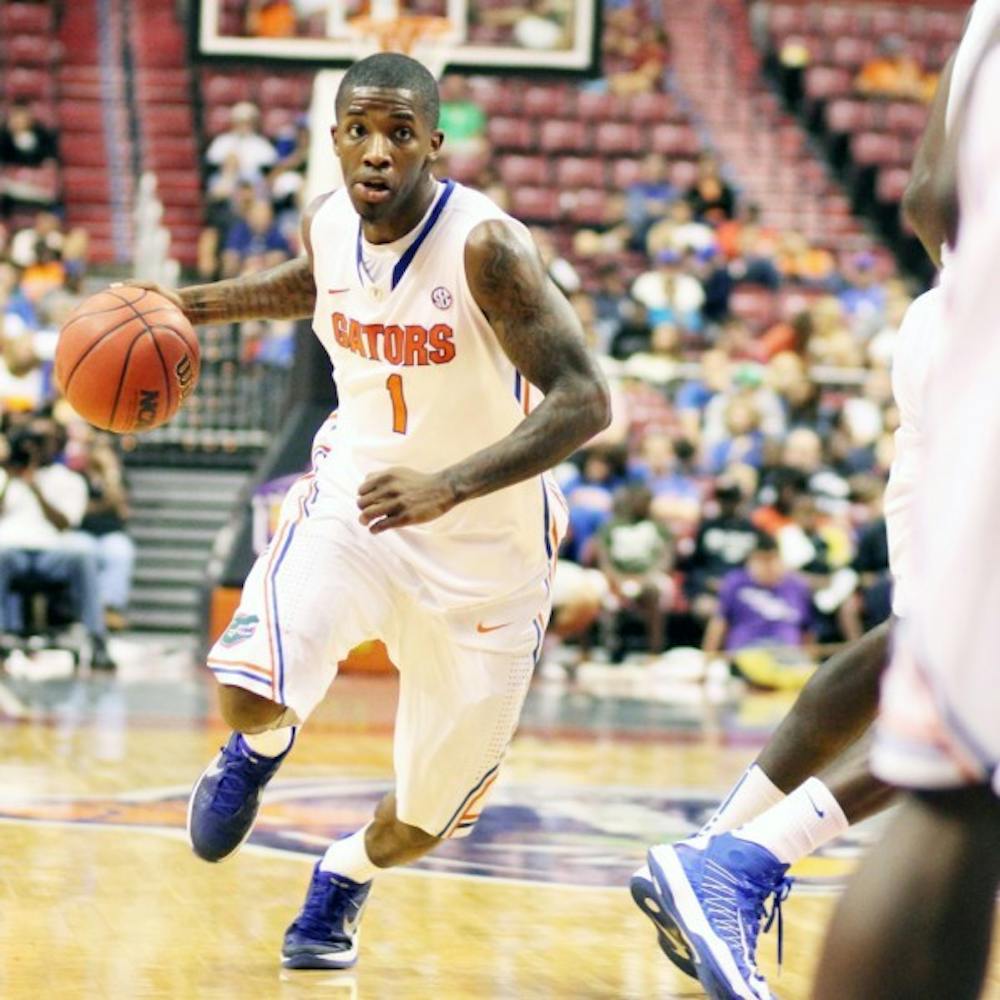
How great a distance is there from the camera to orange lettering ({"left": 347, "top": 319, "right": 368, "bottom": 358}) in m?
4.20

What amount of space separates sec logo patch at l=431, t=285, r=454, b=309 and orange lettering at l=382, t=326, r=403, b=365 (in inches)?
3.7

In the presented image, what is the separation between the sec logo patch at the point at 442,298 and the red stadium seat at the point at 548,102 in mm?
14585

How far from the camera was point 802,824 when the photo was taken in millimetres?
3697

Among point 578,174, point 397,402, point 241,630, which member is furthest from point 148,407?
point 578,174

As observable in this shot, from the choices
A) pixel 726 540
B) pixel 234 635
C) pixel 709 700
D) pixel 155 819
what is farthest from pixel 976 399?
pixel 726 540

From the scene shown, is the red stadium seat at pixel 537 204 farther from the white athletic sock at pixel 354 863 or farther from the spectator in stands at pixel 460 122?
the white athletic sock at pixel 354 863

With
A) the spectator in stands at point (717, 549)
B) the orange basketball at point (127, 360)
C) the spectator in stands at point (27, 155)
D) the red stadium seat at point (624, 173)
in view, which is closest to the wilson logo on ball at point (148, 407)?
the orange basketball at point (127, 360)

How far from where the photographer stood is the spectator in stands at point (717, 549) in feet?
40.1

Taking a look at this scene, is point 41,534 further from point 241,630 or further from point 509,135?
point 509,135

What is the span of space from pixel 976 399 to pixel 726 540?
10396 millimetres

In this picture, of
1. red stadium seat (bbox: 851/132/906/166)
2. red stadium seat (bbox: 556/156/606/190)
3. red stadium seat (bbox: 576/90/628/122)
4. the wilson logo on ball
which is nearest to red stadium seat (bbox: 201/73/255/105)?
red stadium seat (bbox: 556/156/606/190)

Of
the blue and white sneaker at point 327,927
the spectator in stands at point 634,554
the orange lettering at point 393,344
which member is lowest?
the spectator in stands at point 634,554

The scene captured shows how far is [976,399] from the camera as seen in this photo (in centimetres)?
189

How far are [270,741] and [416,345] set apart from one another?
84cm
